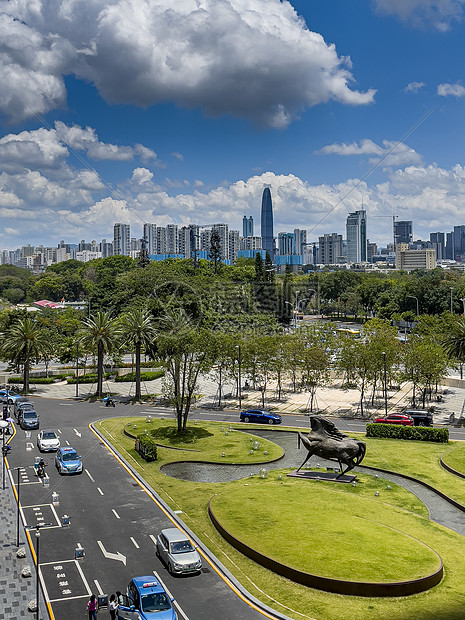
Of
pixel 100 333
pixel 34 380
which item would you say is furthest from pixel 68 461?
pixel 34 380

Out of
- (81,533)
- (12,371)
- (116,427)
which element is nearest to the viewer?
(81,533)

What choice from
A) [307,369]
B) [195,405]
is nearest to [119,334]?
[195,405]

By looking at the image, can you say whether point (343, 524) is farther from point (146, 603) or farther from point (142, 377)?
point (142, 377)

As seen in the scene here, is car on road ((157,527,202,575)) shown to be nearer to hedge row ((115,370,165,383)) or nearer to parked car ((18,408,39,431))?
parked car ((18,408,39,431))

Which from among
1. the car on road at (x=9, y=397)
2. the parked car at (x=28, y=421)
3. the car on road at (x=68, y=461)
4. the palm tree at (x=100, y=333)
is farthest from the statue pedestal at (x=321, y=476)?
the car on road at (x=9, y=397)

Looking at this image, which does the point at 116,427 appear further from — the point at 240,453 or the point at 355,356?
the point at 355,356

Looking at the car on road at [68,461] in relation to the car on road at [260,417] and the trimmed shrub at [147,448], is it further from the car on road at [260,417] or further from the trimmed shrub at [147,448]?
the car on road at [260,417]

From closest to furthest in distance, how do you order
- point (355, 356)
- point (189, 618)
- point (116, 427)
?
point (189, 618) → point (116, 427) → point (355, 356)
